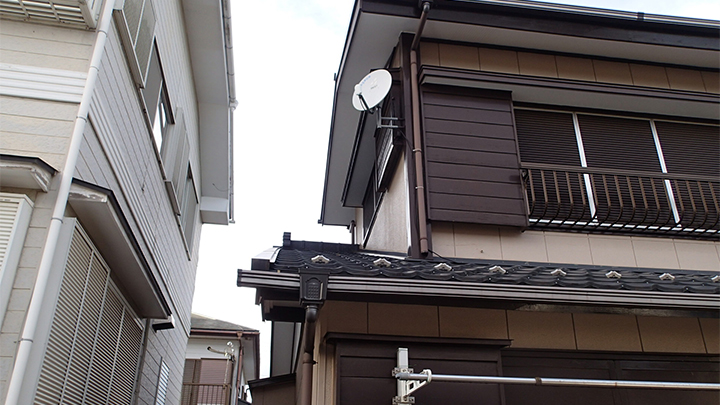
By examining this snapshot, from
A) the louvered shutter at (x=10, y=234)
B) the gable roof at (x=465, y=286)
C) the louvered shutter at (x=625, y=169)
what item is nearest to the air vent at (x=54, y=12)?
the louvered shutter at (x=10, y=234)

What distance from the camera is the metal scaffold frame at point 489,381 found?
132 inches

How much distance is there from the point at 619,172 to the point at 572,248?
111 cm

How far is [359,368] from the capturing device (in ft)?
12.5

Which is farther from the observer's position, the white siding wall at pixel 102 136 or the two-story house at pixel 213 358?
the two-story house at pixel 213 358

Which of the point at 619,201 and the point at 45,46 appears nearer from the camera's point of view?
the point at 45,46

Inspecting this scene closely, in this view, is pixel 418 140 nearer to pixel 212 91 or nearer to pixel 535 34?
pixel 535 34

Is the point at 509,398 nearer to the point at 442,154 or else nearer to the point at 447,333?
the point at 447,333

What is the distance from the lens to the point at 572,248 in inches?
212

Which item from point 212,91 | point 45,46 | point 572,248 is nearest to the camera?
point 45,46

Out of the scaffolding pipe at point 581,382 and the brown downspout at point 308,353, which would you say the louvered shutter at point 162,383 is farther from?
the scaffolding pipe at point 581,382

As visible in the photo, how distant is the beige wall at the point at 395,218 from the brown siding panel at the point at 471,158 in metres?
0.39

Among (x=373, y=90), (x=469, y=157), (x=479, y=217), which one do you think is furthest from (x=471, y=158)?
(x=373, y=90)

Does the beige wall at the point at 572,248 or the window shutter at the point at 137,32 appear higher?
the window shutter at the point at 137,32

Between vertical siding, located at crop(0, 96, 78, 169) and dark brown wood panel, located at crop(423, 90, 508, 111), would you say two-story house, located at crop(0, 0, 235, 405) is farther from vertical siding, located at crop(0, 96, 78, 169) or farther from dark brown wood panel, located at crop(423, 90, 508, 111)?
dark brown wood panel, located at crop(423, 90, 508, 111)
